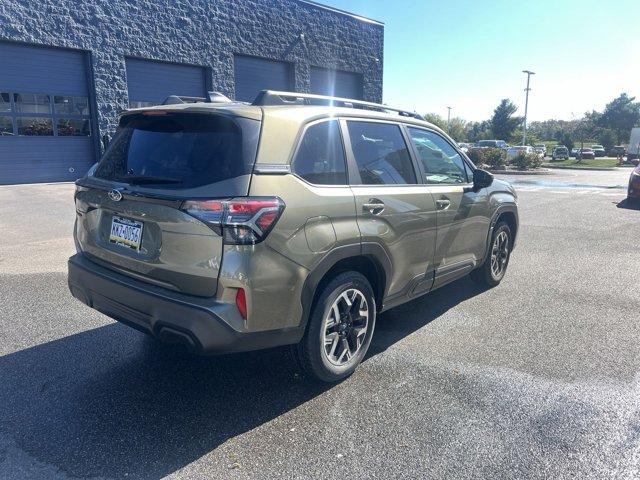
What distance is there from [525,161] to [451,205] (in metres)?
28.9

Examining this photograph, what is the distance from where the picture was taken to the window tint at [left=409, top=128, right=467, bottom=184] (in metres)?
4.29

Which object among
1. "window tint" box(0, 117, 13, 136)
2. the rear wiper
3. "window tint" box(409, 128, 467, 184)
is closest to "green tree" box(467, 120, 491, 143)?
"window tint" box(0, 117, 13, 136)

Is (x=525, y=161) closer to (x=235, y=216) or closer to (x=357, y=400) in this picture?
(x=357, y=400)

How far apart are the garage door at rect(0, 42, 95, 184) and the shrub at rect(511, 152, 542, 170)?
24328 millimetres

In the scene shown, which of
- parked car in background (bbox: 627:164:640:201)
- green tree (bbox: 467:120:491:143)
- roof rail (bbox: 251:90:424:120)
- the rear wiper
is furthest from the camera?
green tree (bbox: 467:120:491:143)

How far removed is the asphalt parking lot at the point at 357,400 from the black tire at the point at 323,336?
0.13m

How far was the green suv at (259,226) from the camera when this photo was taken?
9.01 feet

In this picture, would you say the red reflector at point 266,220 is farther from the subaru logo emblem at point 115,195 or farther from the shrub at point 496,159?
the shrub at point 496,159

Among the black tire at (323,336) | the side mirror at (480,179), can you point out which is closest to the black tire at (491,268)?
the side mirror at (480,179)

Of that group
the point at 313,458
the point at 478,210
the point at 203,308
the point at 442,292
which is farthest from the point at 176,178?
the point at 442,292

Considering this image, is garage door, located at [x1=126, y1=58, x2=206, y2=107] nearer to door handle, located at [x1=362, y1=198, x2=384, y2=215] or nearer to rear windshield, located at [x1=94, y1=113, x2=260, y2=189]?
rear windshield, located at [x1=94, y1=113, x2=260, y2=189]

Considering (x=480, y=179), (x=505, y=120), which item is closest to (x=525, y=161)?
(x=480, y=179)

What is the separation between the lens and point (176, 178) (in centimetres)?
294

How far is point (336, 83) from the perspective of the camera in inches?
930
